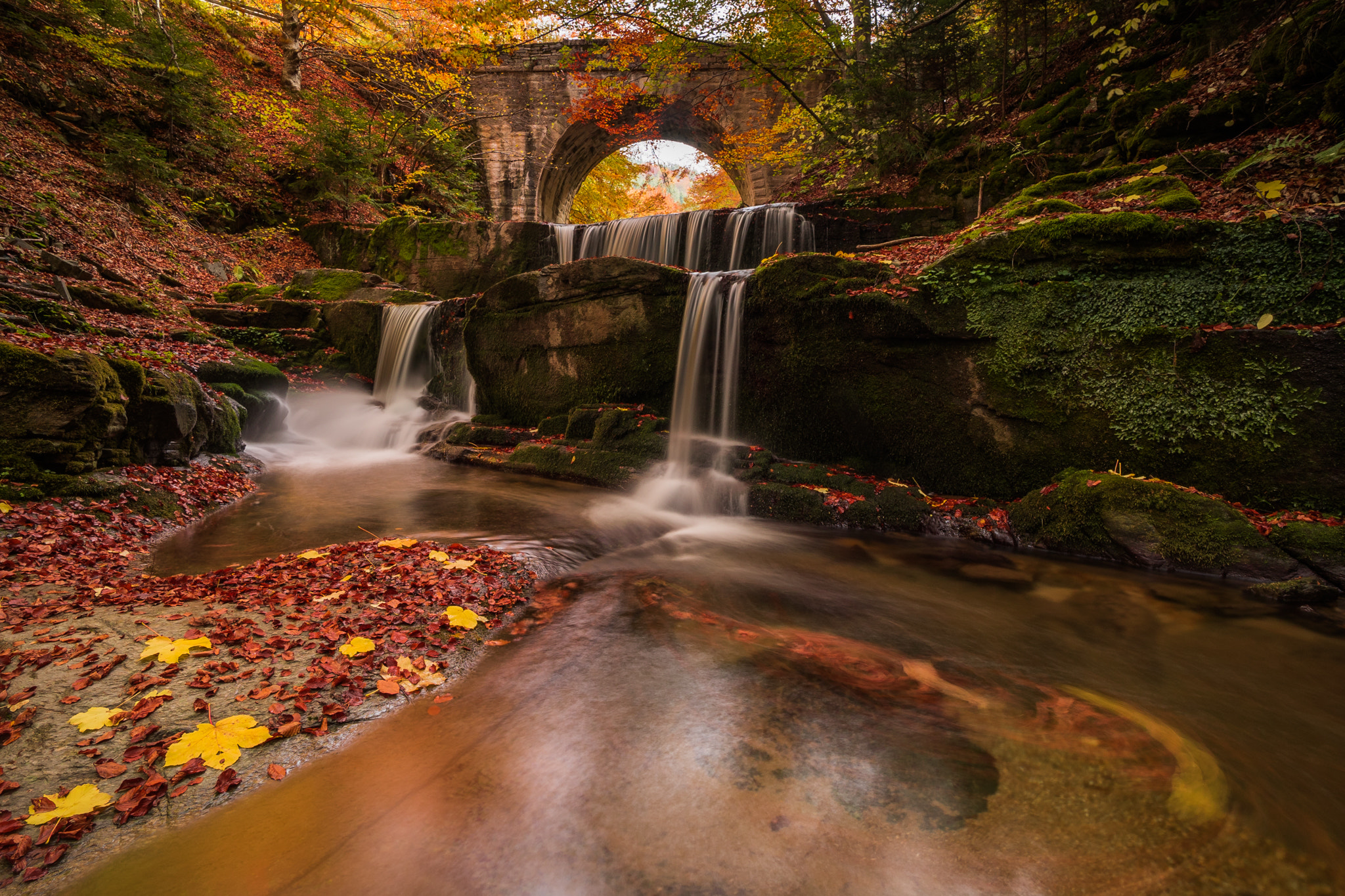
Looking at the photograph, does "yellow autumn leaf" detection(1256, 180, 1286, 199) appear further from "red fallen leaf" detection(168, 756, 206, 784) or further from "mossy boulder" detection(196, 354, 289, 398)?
"mossy boulder" detection(196, 354, 289, 398)

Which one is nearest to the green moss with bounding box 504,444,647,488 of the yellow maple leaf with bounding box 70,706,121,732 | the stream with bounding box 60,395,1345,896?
the stream with bounding box 60,395,1345,896

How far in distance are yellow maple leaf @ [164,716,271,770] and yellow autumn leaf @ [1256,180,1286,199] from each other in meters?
8.65

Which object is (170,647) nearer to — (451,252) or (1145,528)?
(1145,528)

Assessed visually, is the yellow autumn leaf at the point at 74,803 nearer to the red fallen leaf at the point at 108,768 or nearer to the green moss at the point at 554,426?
the red fallen leaf at the point at 108,768

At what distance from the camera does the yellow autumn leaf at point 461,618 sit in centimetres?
290

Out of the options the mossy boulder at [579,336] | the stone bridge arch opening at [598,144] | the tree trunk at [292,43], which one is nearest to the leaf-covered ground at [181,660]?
the mossy boulder at [579,336]

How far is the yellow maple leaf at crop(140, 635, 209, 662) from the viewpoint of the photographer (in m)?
2.20

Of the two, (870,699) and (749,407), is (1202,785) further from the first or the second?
(749,407)

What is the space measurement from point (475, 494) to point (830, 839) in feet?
18.1

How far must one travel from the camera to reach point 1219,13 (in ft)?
23.9

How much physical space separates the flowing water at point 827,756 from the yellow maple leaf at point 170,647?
946mm

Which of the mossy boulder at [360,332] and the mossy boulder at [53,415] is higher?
the mossy boulder at [360,332]

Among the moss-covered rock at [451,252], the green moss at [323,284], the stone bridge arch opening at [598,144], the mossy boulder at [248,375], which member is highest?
the stone bridge arch opening at [598,144]

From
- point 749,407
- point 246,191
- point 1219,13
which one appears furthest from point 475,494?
point 246,191
